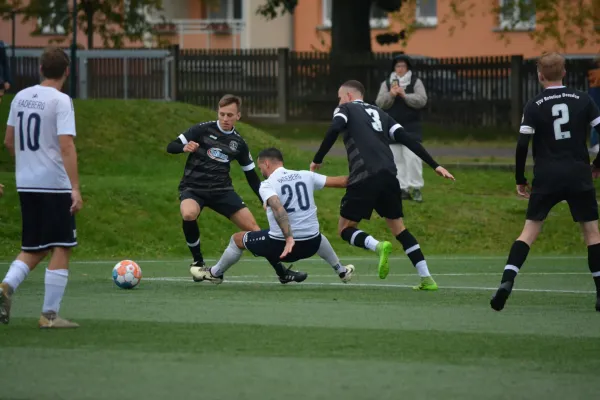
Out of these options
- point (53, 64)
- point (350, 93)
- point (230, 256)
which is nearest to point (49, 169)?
point (53, 64)

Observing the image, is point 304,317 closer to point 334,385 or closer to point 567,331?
point 567,331

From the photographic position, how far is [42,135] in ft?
33.5

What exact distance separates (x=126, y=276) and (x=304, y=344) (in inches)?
172

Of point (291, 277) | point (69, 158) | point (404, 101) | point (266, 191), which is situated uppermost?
point (69, 158)

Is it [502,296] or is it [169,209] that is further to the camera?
[169,209]

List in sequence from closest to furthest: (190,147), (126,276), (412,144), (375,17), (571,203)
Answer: (571,203), (412,144), (126,276), (190,147), (375,17)

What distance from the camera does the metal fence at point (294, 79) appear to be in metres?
36.5

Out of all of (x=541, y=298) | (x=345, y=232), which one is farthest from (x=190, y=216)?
(x=541, y=298)

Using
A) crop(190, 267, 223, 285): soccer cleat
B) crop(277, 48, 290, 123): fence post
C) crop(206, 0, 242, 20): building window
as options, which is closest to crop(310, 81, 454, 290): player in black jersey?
crop(190, 267, 223, 285): soccer cleat

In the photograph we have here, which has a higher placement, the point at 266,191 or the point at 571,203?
the point at 571,203

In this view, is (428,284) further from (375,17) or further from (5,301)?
(375,17)

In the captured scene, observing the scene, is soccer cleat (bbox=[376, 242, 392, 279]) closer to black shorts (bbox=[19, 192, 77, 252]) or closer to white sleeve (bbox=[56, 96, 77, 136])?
black shorts (bbox=[19, 192, 77, 252])

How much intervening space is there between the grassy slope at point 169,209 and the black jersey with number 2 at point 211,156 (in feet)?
14.4

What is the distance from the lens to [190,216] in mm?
14922
